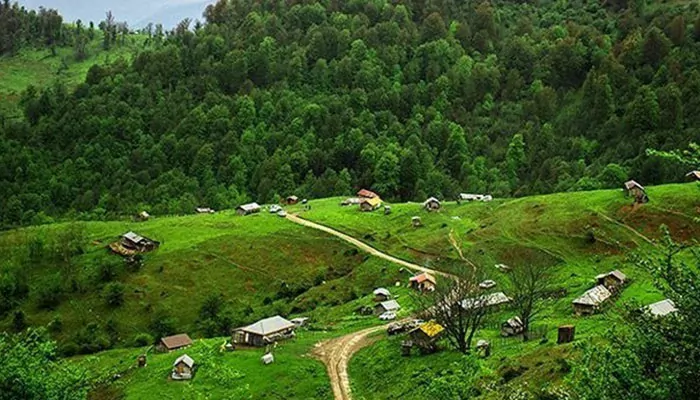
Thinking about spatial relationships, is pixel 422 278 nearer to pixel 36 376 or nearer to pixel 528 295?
pixel 528 295

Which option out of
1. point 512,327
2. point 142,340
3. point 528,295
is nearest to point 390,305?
point 528,295

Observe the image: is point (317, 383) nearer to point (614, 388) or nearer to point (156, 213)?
point (614, 388)

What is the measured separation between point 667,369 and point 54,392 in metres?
30.0

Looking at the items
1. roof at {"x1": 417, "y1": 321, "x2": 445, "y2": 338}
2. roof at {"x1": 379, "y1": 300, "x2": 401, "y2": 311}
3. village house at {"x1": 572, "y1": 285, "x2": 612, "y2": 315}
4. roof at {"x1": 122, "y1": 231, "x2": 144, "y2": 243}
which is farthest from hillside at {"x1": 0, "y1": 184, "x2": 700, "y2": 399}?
roof at {"x1": 122, "y1": 231, "x2": 144, "y2": 243}

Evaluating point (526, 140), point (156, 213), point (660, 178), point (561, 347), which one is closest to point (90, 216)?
point (156, 213)

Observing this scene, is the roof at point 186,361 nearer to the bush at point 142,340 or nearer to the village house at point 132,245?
the bush at point 142,340

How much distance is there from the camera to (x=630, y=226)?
4284 inches

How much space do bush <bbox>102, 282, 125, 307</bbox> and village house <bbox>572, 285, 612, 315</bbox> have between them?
243 ft

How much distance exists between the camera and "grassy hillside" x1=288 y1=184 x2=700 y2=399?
6550cm

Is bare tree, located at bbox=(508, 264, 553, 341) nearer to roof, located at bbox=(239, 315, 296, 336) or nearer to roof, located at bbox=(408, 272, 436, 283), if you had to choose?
roof, located at bbox=(408, 272, 436, 283)

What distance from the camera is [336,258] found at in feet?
410

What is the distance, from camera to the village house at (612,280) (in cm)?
8625

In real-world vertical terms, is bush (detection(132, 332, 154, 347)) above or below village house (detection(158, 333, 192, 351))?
below

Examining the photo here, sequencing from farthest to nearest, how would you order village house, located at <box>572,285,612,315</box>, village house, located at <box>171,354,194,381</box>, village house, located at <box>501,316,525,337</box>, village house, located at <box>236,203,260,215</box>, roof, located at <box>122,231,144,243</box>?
1. village house, located at <box>236,203,260,215</box>
2. roof, located at <box>122,231,144,243</box>
3. village house, located at <box>171,354,194,381</box>
4. village house, located at <box>572,285,612,315</box>
5. village house, located at <box>501,316,525,337</box>
